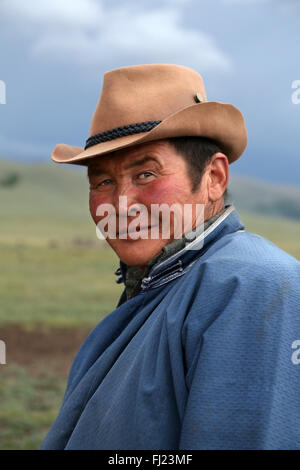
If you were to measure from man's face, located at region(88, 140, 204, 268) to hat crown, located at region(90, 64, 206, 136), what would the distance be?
0.52 ft

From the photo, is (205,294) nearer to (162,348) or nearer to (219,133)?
(162,348)

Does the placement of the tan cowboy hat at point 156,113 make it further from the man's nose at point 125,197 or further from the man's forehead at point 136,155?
the man's nose at point 125,197

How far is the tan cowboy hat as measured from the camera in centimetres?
220

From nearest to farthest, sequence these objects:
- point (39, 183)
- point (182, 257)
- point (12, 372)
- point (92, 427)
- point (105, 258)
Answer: point (92, 427)
point (182, 257)
point (12, 372)
point (105, 258)
point (39, 183)

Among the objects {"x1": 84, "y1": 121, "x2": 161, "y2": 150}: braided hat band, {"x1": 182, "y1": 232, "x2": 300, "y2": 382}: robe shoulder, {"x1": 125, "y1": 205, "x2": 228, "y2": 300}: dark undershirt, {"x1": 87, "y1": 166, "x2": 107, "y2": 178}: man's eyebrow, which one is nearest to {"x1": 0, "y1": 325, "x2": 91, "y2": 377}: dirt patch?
{"x1": 125, "y1": 205, "x2": 228, "y2": 300}: dark undershirt

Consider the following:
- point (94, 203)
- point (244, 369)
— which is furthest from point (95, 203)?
point (244, 369)

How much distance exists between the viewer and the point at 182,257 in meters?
2.12

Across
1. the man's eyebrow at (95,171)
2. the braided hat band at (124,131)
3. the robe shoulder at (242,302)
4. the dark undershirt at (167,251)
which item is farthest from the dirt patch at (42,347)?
the robe shoulder at (242,302)

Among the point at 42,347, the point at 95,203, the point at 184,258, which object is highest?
the point at 95,203

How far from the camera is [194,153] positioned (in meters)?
2.29

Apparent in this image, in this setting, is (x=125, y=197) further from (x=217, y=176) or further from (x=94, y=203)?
(x=217, y=176)

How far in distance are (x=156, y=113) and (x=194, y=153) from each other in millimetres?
224

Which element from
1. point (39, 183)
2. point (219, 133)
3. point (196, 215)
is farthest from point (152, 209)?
point (39, 183)
